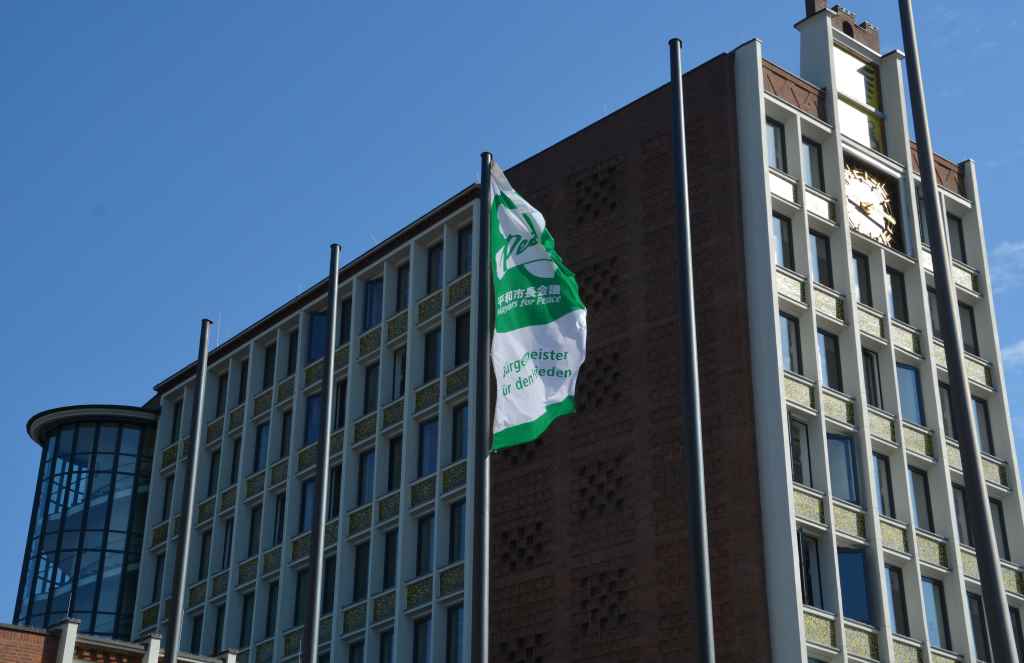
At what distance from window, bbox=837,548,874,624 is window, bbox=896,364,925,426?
5648 mm

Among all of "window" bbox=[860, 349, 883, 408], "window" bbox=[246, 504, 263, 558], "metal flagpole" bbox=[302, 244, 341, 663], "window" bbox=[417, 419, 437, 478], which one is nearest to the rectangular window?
"window" bbox=[417, 419, 437, 478]

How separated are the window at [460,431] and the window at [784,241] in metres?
11.9

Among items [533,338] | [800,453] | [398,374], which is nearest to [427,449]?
[398,374]

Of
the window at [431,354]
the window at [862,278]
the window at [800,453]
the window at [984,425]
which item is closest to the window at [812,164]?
the window at [862,278]

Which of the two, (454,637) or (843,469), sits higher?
(843,469)

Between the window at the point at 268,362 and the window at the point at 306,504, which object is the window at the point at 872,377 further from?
the window at the point at 268,362

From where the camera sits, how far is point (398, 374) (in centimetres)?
5347

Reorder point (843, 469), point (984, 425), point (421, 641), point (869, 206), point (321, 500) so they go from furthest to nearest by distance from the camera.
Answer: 1. point (984, 425)
2. point (421, 641)
3. point (869, 206)
4. point (843, 469)
5. point (321, 500)

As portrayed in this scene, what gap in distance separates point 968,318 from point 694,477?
29.6m

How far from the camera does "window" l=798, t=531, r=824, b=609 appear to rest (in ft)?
126

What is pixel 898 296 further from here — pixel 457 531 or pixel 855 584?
pixel 457 531

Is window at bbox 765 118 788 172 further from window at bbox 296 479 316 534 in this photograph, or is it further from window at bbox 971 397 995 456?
window at bbox 296 479 316 534

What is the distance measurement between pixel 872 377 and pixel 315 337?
22790mm

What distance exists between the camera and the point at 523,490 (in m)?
45.2
